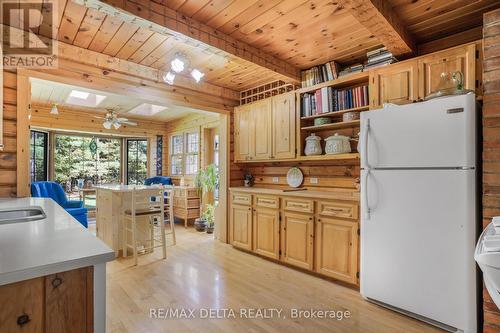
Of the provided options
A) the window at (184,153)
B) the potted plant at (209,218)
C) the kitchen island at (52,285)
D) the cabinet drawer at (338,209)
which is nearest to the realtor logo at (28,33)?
the kitchen island at (52,285)

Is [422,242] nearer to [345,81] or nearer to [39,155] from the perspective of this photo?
[345,81]

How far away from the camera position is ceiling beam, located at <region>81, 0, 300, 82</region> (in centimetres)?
195

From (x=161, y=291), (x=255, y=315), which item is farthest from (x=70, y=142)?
(x=255, y=315)

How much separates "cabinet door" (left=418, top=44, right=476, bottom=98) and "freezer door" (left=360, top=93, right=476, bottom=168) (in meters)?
0.42

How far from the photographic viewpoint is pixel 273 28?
246cm

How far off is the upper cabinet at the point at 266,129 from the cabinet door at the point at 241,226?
761 millimetres

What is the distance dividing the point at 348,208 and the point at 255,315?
1317mm

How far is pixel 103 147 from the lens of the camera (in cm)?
694

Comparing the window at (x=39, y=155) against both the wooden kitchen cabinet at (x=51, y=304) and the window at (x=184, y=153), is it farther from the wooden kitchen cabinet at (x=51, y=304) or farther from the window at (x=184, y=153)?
the wooden kitchen cabinet at (x=51, y=304)

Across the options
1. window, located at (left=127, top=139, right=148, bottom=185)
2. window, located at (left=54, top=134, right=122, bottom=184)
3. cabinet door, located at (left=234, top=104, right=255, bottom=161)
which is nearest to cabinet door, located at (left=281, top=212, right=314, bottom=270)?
cabinet door, located at (left=234, top=104, right=255, bottom=161)

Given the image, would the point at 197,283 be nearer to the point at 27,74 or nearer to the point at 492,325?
the point at 492,325

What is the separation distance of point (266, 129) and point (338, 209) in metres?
1.57

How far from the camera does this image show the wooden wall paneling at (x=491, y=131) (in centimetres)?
179

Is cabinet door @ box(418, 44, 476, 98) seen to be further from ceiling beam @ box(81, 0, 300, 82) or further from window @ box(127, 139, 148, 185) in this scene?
window @ box(127, 139, 148, 185)
